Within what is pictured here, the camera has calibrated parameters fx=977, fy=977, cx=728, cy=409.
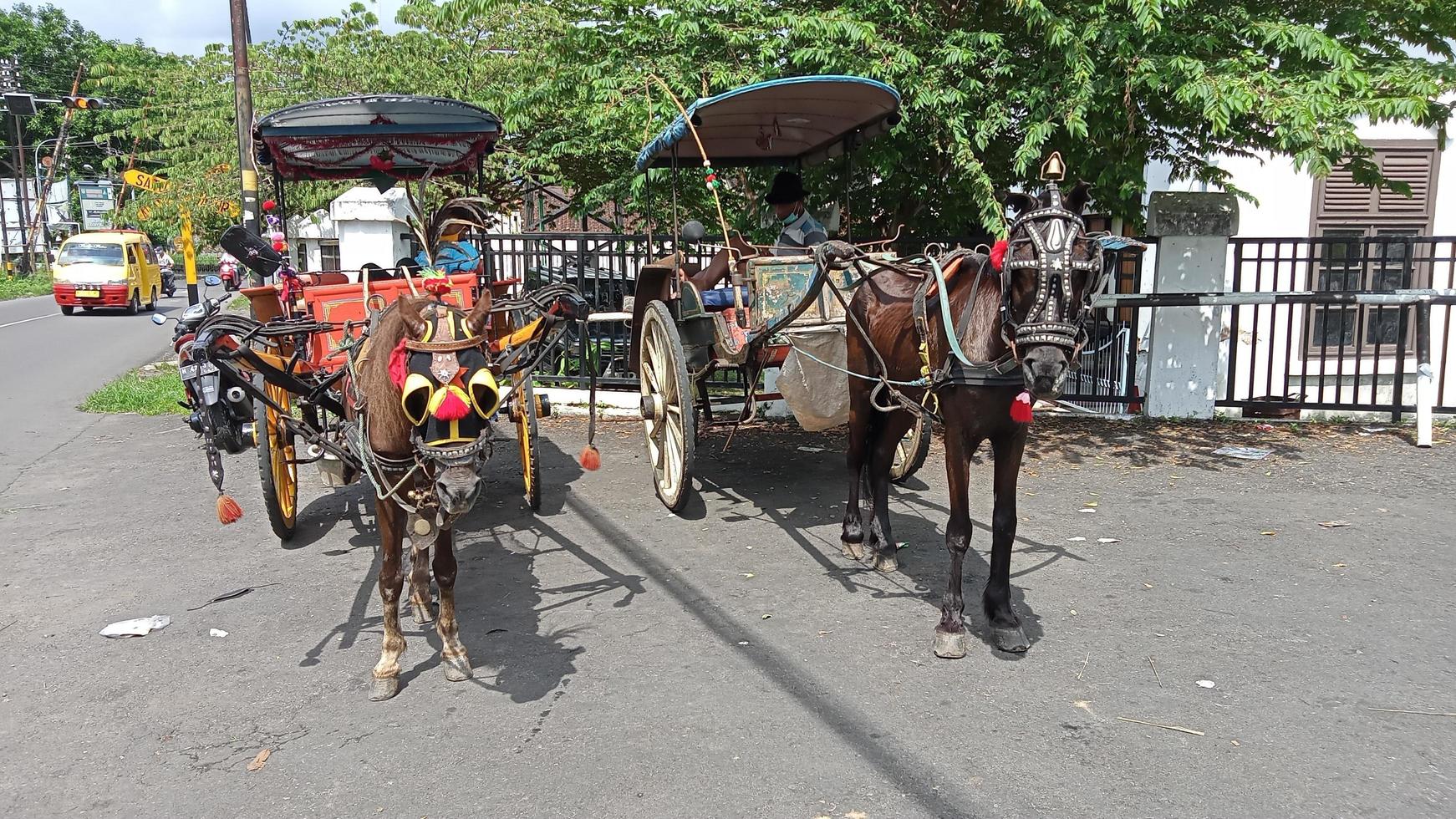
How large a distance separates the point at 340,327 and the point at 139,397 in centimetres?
780

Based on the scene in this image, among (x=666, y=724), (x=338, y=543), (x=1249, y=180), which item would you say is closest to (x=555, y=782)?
(x=666, y=724)

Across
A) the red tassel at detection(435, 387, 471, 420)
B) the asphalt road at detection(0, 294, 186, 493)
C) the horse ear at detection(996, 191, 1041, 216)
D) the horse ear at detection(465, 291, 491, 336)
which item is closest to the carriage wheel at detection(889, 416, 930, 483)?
the horse ear at detection(996, 191, 1041, 216)

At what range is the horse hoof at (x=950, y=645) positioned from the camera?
4.65 m

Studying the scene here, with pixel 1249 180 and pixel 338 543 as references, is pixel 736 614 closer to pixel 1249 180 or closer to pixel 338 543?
pixel 338 543

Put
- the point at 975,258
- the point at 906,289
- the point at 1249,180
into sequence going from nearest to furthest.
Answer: the point at 975,258 → the point at 906,289 → the point at 1249,180

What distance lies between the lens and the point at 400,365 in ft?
12.7

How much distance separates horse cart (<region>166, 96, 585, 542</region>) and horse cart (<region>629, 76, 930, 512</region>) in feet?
3.08

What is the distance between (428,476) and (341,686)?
A: 3.84ft

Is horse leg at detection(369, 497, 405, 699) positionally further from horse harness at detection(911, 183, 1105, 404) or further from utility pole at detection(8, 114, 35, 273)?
utility pole at detection(8, 114, 35, 273)

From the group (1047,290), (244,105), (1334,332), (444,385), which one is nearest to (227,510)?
(444,385)

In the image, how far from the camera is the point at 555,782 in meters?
3.66

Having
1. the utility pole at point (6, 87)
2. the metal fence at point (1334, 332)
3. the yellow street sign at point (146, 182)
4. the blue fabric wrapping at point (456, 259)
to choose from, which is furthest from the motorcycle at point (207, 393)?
the utility pole at point (6, 87)

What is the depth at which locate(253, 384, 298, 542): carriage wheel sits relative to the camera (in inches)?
241

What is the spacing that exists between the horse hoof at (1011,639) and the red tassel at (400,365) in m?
2.99
